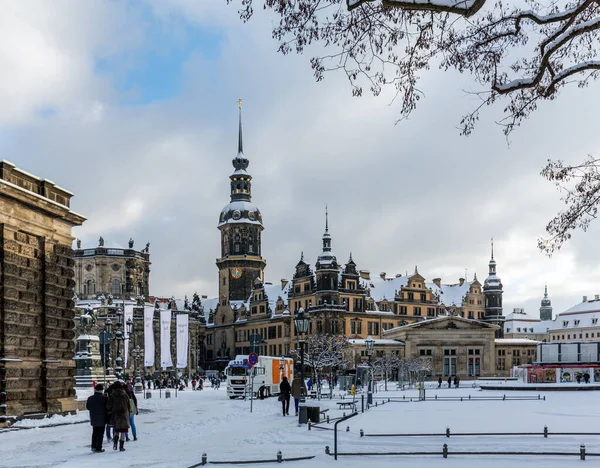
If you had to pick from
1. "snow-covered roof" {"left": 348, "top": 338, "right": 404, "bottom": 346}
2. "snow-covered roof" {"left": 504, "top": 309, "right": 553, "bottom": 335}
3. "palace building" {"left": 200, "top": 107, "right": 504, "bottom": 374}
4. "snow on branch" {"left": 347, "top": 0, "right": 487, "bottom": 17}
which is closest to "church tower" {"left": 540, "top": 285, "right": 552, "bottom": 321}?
"snow-covered roof" {"left": 504, "top": 309, "right": 553, "bottom": 335}

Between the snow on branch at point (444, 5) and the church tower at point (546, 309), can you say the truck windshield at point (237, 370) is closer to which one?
the snow on branch at point (444, 5)

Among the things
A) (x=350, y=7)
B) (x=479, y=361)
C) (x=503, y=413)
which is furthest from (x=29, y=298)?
(x=479, y=361)

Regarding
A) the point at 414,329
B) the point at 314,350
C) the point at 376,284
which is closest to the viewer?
the point at 314,350

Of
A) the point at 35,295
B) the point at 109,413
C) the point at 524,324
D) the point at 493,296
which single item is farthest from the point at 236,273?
the point at 109,413

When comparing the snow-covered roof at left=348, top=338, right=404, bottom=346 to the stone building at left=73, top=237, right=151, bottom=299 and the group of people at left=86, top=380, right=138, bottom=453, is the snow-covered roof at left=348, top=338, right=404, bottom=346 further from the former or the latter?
the group of people at left=86, top=380, right=138, bottom=453

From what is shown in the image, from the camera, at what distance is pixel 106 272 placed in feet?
364

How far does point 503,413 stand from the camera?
36688 mm

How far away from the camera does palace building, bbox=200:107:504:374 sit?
10806cm

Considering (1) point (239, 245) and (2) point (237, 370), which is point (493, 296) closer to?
(1) point (239, 245)

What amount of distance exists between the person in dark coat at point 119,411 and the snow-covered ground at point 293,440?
507mm

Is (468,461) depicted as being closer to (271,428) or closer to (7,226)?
(271,428)

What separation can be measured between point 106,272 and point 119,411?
90.8 metres

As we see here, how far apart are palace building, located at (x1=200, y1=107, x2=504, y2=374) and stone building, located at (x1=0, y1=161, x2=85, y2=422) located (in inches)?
2347

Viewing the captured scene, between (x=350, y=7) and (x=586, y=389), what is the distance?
62245 millimetres
